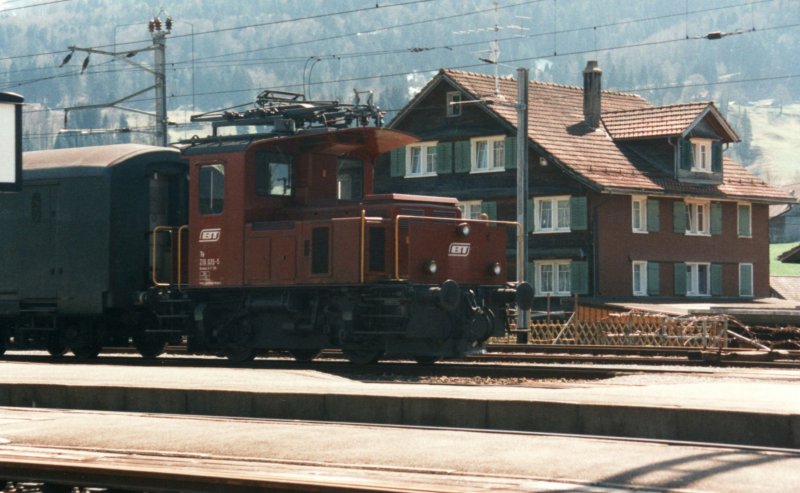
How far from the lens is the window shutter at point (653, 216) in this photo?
53.9 meters

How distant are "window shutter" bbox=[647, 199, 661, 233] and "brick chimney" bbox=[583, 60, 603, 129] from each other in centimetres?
475

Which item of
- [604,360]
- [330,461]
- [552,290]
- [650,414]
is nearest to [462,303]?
[604,360]

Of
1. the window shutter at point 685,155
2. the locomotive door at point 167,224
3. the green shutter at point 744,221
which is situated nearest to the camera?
the locomotive door at point 167,224

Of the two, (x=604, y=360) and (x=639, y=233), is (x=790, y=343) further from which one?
(x=639, y=233)

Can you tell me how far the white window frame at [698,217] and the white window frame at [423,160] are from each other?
10984 millimetres

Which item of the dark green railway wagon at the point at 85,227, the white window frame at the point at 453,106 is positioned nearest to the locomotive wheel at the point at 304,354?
the dark green railway wagon at the point at 85,227

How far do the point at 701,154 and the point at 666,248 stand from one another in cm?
494

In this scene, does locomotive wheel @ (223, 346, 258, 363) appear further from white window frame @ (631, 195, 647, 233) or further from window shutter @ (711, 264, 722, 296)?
window shutter @ (711, 264, 722, 296)

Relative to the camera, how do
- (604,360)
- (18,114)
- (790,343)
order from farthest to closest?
1. (790,343)
2. (604,360)
3. (18,114)

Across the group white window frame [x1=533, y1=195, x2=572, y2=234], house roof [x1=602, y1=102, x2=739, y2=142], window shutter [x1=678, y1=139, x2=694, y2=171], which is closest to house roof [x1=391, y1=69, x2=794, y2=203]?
house roof [x1=602, y1=102, x2=739, y2=142]

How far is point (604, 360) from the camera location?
22.9 meters

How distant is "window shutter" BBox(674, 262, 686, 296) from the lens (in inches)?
2148

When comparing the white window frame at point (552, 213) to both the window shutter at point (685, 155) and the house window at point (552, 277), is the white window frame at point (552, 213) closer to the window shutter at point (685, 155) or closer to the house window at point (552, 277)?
the house window at point (552, 277)

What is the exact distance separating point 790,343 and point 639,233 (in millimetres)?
24949
